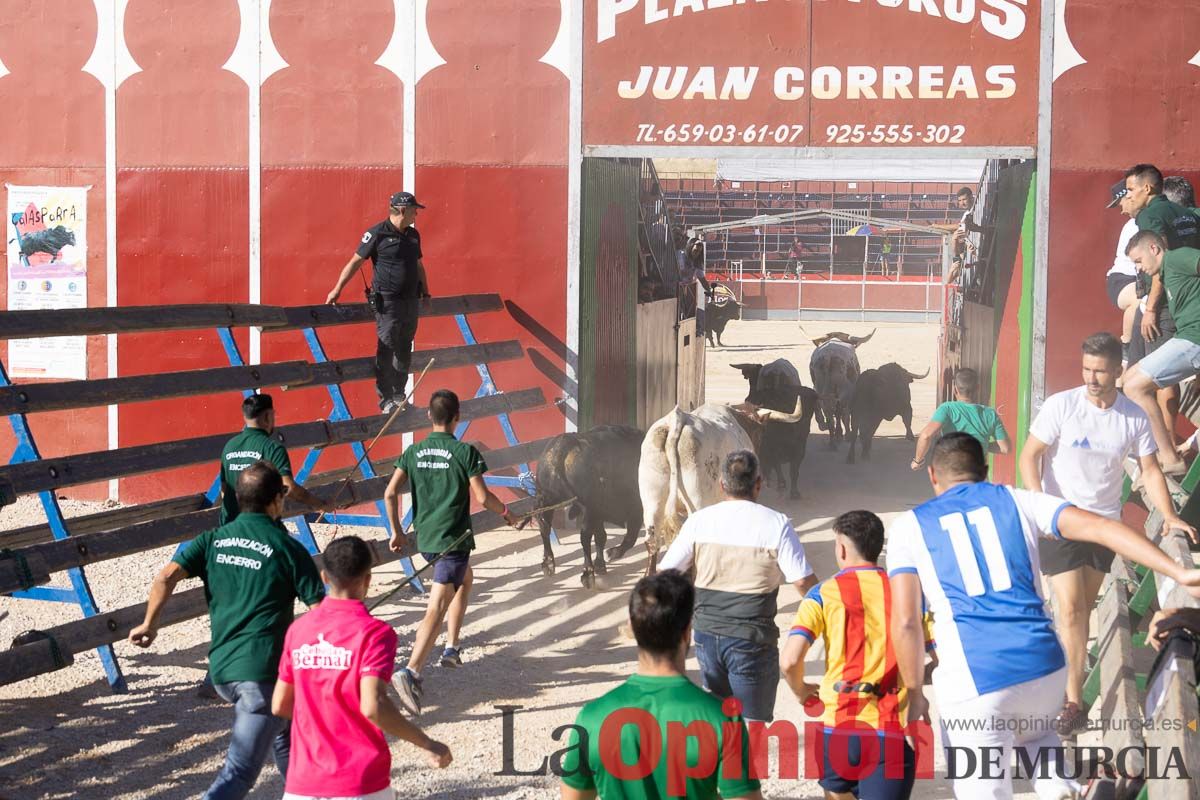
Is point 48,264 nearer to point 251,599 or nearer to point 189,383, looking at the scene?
point 189,383

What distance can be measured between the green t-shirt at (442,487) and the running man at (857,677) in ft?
10.5

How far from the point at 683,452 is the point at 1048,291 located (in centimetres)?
387

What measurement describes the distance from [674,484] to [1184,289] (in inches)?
149

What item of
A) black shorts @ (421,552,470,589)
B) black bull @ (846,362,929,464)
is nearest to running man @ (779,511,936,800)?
black shorts @ (421,552,470,589)

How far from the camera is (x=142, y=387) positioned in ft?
29.0

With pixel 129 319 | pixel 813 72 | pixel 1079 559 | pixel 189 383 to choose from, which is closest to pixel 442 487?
pixel 189 383

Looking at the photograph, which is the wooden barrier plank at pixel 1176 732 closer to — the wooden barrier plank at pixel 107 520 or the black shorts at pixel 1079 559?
the black shorts at pixel 1079 559

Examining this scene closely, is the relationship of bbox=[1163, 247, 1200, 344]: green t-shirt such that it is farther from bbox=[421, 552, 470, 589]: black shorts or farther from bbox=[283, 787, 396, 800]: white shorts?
bbox=[283, 787, 396, 800]: white shorts

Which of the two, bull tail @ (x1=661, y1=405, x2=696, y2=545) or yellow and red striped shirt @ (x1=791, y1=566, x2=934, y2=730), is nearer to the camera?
yellow and red striped shirt @ (x1=791, y1=566, x2=934, y2=730)

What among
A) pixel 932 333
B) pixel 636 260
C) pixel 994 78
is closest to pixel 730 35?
pixel 994 78

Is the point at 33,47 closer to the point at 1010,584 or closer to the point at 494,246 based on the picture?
the point at 494,246

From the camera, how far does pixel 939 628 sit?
491cm

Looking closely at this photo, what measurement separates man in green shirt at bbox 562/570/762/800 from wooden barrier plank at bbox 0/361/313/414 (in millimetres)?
5268

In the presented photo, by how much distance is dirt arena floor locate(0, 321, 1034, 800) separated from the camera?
662cm
